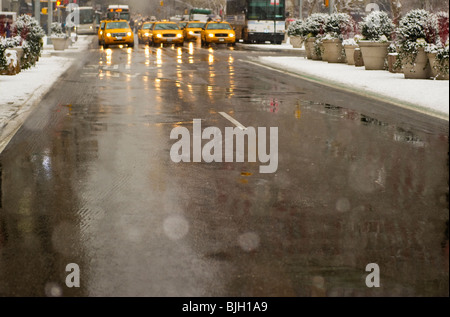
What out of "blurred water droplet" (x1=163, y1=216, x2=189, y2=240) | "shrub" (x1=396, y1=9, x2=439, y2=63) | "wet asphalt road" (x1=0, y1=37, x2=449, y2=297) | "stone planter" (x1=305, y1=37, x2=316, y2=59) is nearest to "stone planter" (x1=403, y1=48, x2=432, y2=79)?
"shrub" (x1=396, y1=9, x2=439, y2=63)

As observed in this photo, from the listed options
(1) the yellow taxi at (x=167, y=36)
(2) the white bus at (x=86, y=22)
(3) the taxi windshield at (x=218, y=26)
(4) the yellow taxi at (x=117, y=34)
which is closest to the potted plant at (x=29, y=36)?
(4) the yellow taxi at (x=117, y=34)

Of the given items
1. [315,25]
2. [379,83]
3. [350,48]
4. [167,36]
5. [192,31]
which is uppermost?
[192,31]

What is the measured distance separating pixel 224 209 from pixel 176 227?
85 cm

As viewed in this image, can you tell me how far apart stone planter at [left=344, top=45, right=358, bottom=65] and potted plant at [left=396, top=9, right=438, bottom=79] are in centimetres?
556

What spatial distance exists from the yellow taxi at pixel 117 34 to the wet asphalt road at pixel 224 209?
35814 millimetres

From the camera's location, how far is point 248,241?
6.39 m

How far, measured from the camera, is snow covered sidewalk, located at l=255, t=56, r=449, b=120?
15.8 meters

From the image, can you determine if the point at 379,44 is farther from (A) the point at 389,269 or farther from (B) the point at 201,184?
(A) the point at 389,269

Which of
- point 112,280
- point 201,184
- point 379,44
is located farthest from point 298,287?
point 379,44

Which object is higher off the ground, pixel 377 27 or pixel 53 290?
pixel 377 27

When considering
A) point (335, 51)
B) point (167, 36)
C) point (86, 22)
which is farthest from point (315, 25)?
point (86, 22)

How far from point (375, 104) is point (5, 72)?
12.5 metres
